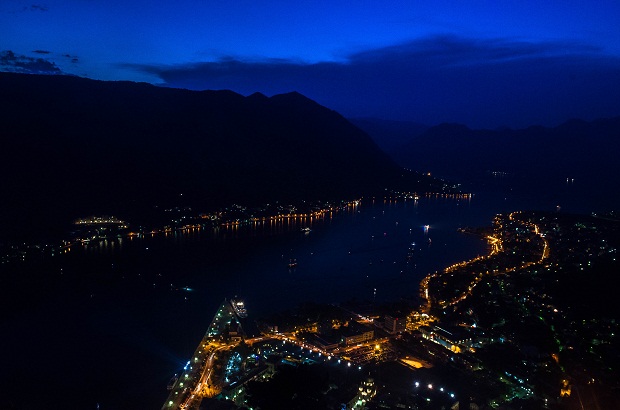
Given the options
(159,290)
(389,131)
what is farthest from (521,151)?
(159,290)

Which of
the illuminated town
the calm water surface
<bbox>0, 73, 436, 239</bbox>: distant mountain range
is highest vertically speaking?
<bbox>0, 73, 436, 239</bbox>: distant mountain range

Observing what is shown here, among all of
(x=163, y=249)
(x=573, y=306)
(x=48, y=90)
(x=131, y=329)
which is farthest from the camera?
(x=48, y=90)

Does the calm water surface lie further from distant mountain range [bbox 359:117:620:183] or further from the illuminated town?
distant mountain range [bbox 359:117:620:183]

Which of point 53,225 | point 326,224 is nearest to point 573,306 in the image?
point 326,224

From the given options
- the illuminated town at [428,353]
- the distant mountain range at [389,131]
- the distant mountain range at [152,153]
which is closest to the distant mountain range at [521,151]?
the distant mountain range at [389,131]

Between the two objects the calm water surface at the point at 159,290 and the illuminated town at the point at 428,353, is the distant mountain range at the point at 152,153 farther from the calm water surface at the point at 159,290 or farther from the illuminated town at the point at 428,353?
the illuminated town at the point at 428,353

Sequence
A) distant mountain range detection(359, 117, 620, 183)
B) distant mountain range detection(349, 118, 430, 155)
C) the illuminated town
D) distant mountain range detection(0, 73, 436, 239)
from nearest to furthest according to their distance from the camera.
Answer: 1. the illuminated town
2. distant mountain range detection(0, 73, 436, 239)
3. distant mountain range detection(359, 117, 620, 183)
4. distant mountain range detection(349, 118, 430, 155)

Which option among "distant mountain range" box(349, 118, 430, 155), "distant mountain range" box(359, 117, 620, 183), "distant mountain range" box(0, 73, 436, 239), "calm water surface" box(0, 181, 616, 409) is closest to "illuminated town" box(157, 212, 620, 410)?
"calm water surface" box(0, 181, 616, 409)

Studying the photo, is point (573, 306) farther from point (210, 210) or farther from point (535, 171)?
point (535, 171)
